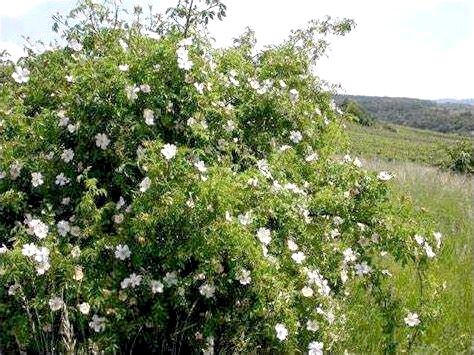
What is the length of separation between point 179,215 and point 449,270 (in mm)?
3913

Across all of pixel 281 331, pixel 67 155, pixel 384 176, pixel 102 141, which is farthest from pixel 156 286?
pixel 384 176

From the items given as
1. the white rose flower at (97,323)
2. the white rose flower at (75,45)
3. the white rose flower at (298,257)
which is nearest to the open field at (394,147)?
the white rose flower at (75,45)

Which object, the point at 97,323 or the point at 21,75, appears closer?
the point at 97,323

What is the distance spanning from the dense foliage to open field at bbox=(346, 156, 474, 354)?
12.7 inches

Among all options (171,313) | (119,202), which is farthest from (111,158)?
(171,313)

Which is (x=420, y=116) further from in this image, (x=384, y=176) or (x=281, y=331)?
(x=281, y=331)

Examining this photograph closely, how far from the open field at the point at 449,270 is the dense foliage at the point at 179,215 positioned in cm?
32

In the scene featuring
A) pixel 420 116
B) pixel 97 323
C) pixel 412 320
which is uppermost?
pixel 97 323

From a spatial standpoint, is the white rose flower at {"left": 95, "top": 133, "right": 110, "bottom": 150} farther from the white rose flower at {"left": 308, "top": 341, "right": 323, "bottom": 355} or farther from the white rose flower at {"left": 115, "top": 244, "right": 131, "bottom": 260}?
the white rose flower at {"left": 308, "top": 341, "right": 323, "bottom": 355}

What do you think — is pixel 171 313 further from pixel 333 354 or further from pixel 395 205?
pixel 395 205

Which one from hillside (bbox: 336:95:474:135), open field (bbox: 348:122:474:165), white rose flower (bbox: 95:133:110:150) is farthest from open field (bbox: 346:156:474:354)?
hillside (bbox: 336:95:474:135)

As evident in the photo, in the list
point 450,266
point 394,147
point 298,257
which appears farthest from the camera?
point 394,147

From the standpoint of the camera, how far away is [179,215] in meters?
3.22

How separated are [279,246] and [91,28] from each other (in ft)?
7.90
